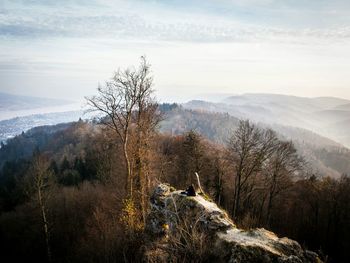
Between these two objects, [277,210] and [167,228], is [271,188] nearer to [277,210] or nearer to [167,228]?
[277,210]

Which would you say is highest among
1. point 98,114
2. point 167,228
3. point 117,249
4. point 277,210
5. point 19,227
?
point 98,114

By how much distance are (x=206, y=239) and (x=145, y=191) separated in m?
12.3

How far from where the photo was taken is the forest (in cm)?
2177

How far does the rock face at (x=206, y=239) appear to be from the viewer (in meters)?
10.1

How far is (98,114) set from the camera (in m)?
22.0

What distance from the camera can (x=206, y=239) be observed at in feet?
37.9

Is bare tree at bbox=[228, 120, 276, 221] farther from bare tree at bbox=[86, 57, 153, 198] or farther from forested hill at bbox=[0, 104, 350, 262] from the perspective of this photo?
bare tree at bbox=[86, 57, 153, 198]

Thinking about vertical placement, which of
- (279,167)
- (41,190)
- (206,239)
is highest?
(206,239)

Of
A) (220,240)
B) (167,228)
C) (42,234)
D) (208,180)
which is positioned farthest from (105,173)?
(220,240)

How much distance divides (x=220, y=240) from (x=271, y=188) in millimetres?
27134

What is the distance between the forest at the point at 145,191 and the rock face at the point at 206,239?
9.14 ft

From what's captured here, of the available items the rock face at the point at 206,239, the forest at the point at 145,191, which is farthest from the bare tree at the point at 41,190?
the rock face at the point at 206,239

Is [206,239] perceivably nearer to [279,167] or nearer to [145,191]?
[145,191]

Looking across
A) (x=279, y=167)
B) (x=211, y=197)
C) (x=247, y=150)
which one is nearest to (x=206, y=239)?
(x=247, y=150)
